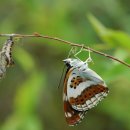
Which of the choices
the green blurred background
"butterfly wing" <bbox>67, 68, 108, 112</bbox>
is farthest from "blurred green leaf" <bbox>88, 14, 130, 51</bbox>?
the green blurred background

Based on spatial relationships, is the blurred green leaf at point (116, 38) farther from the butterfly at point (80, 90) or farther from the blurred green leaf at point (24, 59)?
the blurred green leaf at point (24, 59)

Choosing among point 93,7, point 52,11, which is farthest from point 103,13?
point 52,11

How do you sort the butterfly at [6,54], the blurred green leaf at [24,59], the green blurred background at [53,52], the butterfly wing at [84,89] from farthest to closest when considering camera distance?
the green blurred background at [53,52] → the blurred green leaf at [24,59] → the butterfly wing at [84,89] → the butterfly at [6,54]

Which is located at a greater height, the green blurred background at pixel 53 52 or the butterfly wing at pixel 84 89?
the green blurred background at pixel 53 52

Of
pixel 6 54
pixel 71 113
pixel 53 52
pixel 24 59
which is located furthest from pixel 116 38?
pixel 53 52

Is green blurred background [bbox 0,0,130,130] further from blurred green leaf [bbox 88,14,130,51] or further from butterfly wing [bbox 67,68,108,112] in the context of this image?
butterfly wing [bbox 67,68,108,112]

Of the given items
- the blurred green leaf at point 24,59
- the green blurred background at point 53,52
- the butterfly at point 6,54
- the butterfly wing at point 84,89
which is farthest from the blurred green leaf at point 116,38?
the blurred green leaf at point 24,59

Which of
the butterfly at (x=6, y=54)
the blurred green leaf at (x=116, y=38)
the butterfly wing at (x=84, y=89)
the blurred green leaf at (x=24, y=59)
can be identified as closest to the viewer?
the butterfly at (x=6, y=54)

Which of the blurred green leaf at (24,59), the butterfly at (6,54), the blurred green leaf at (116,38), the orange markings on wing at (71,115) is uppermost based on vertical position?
the blurred green leaf at (24,59)

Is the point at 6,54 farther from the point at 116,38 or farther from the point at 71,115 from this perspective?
the point at 116,38
